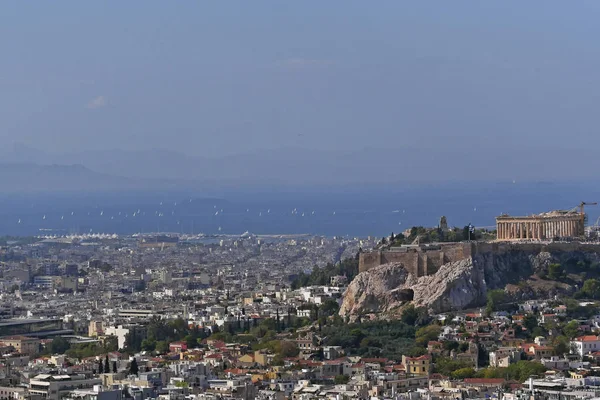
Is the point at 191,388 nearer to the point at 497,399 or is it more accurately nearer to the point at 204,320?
the point at 497,399

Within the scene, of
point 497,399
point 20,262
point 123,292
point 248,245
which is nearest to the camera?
point 497,399

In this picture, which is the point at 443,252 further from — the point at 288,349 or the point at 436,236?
the point at 288,349

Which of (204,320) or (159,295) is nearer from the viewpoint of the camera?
(204,320)

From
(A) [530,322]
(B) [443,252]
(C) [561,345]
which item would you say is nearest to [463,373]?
(C) [561,345]

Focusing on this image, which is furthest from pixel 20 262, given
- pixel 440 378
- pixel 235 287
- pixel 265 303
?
pixel 440 378

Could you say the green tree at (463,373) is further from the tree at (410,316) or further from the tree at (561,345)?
the tree at (410,316)

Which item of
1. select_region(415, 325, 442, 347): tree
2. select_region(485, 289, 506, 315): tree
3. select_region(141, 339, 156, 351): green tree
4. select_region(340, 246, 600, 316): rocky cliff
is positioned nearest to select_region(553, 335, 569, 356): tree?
select_region(415, 325, 442, 347): tree
